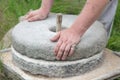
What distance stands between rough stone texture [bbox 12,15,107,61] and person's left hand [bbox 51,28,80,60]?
0.14ft

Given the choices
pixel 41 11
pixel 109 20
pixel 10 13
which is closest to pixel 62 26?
pixel 41 11

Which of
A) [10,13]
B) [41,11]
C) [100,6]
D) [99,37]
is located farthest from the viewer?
[10,13]

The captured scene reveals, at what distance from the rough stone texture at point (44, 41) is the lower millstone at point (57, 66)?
0.04 m

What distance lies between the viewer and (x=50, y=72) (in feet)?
8.53

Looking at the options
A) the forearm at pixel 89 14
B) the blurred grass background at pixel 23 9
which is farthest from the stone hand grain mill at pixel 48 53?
the blurred grass background at pixel 23 9

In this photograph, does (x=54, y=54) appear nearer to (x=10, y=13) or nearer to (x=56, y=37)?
(x=56, y=37)

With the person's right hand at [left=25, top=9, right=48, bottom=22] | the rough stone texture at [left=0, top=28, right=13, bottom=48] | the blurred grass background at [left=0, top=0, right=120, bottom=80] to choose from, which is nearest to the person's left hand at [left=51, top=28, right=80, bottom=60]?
the person's right hand at [left=25, top=9, right=48, bottom=22]

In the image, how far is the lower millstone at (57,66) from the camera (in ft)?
8.46

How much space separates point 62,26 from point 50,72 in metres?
0.42

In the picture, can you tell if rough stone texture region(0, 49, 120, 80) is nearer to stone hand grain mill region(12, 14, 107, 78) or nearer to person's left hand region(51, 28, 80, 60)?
stone hand grain mill region(12, 14, 107, 78)

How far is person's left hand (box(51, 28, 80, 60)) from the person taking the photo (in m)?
2.49

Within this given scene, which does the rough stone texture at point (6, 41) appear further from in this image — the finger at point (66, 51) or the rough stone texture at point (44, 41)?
the finger at point (66, 51)

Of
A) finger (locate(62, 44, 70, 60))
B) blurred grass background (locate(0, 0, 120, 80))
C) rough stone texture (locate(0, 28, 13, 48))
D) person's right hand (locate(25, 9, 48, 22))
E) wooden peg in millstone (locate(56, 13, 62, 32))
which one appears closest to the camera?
finger (locate(62, 44, 70, 60))

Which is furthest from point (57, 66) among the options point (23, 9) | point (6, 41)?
point (23, 9)
